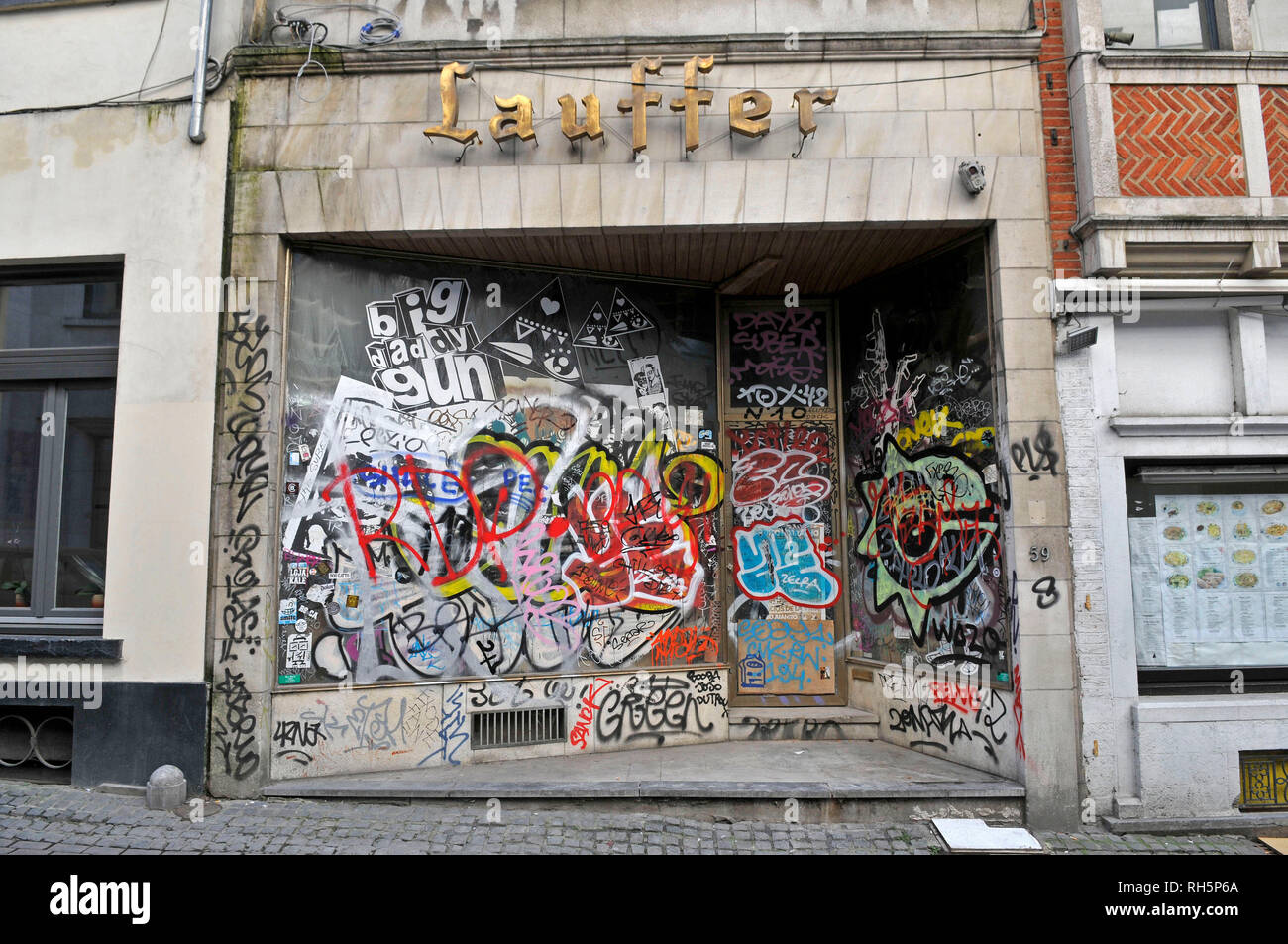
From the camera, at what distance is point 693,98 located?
19.6 feet

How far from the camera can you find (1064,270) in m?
6.00

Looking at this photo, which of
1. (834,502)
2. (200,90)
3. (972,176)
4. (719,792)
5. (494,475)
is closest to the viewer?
(719,792)

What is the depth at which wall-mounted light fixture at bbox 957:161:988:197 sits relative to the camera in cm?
591

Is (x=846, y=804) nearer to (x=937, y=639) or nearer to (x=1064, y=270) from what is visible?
(x=937, y=639)

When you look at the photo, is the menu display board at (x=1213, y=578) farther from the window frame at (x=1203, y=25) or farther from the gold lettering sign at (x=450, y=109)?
the gold lettering sign at (x=450, y=109)

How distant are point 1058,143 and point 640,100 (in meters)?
3.25

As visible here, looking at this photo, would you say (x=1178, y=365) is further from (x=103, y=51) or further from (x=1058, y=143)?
(x=103, y=51)

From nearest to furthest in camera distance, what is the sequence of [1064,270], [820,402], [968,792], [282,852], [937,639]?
[282,852] < [968,792] < [1064,270] < [937,639] < [820,402]

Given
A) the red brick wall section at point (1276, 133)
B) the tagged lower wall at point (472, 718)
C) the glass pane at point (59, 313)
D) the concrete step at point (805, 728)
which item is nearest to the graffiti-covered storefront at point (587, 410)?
the tagged lower wall at point (472, 718)

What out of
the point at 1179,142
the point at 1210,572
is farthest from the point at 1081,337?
the point at 1210,572

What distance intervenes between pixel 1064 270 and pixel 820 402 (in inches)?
92.4

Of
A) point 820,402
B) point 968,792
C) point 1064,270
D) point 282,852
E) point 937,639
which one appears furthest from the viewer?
point 820,402

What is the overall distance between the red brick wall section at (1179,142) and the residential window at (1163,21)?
489 mm

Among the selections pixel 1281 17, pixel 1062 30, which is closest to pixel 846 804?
pixel 1062 30
